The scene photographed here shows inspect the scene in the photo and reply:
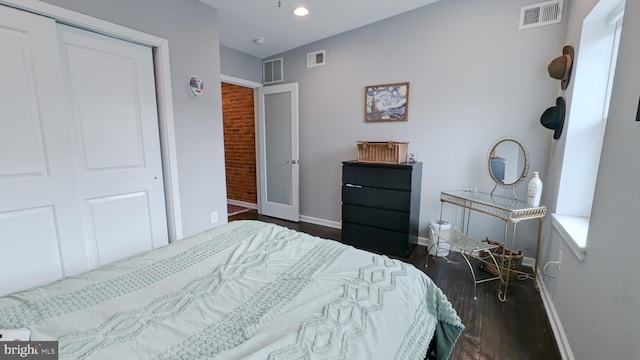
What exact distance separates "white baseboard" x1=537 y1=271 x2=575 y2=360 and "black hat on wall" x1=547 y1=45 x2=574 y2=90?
1564 mm

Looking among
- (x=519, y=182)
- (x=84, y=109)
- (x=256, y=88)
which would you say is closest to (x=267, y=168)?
(x=256, y=88)

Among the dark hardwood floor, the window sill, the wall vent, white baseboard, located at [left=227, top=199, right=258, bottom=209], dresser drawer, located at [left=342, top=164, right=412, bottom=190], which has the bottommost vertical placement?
the dark hardwood floor

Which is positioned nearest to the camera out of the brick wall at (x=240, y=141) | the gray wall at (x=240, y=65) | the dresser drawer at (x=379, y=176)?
the dresser drawer at (x=379, y=176)

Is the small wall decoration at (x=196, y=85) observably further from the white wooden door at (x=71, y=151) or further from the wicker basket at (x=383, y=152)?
the wicker basket at (x=383, y=152)

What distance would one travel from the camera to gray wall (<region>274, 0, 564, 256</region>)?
8.14ft

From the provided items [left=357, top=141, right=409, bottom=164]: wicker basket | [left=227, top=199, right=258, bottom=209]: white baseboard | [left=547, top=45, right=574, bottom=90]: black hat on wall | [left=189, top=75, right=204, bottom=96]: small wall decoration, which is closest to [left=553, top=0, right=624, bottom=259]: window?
[left=547, top=45, right=574, bottom=90]: black hat on wall

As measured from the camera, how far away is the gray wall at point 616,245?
1019 mm

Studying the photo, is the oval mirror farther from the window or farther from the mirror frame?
the window

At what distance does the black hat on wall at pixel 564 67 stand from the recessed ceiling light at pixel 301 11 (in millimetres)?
2185

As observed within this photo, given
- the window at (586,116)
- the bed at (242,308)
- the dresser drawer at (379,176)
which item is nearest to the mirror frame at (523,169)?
the window at (586,116)

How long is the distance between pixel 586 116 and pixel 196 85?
3107 millimetres

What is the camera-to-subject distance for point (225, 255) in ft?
4.62

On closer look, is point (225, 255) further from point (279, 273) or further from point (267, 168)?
point (267, 168)

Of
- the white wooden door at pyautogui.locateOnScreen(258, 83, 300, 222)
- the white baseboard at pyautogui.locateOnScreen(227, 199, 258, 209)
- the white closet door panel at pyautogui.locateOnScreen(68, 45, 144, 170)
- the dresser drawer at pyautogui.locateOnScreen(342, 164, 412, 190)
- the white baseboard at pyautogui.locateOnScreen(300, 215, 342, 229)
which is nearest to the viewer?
the white closet door panel at pyautogui.locateOnScreen(68, 45, 144, 170)
